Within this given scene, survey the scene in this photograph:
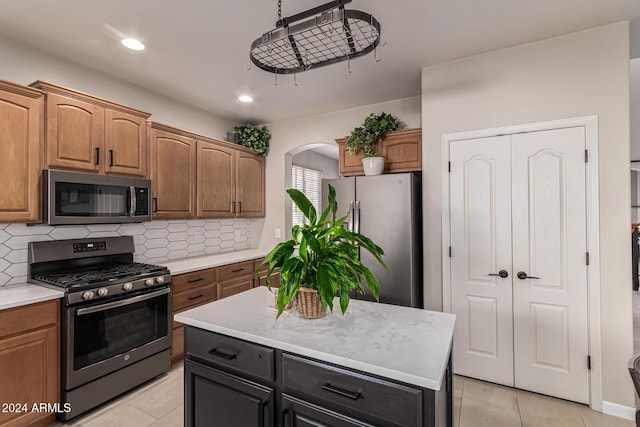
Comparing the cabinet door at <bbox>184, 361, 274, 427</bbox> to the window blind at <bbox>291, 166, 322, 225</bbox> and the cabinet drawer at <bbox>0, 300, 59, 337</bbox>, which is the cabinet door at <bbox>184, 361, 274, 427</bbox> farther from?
the window blind at <bbox>291, 166, 322, 225</bbox>

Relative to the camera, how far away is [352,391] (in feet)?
3.83

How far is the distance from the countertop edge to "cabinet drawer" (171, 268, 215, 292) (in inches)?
61.6

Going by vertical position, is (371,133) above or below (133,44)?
below

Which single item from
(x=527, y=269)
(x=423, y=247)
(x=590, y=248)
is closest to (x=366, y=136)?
(x=423, y=247)

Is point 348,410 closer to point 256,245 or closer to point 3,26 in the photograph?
point 3,26

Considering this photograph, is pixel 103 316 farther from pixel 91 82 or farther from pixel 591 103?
pixel 591 103

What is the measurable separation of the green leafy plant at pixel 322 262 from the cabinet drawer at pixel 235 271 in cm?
212

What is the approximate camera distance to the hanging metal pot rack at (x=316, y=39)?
4.27ft

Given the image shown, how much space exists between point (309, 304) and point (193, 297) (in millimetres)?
2015

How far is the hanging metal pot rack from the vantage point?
51.3 inches

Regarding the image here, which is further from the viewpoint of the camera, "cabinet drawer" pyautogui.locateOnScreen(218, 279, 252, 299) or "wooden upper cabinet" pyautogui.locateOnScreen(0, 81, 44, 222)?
"cabinet drawer" pyautogui.locateOnScreen(218, 279, 252, 299)

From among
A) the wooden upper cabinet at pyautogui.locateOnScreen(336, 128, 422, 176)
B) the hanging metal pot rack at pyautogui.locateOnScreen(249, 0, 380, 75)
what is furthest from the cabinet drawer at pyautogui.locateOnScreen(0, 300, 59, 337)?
the wooden upper cabinet at pyautogui.locateOnScreen(336, 128, 422, 176)

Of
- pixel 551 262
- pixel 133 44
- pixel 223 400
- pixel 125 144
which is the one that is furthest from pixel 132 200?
pixel 551 262

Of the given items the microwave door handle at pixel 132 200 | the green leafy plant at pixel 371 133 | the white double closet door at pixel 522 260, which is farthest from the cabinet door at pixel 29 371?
the white double closet door at pixel 522 260
